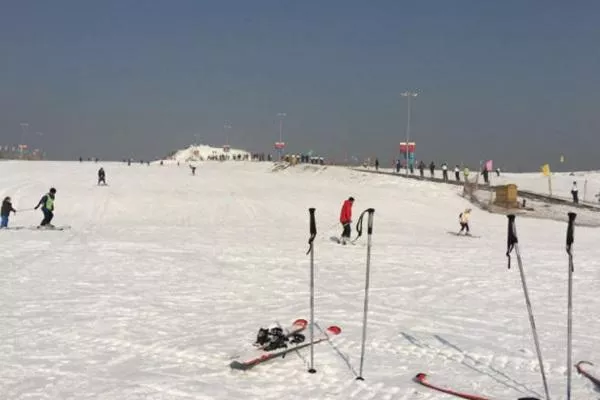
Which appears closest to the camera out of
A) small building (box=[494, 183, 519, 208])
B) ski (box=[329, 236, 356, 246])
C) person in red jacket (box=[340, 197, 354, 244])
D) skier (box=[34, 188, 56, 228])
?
person in red jacket (box=[340, 197, 354, 244])

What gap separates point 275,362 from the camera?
787 cm

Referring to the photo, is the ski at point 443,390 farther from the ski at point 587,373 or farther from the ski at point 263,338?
the ski at point 263,338

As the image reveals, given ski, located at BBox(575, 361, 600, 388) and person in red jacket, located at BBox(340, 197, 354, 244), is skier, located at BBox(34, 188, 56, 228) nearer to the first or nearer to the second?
person in red jacket, located at BBox(340, 197, 354, 244)

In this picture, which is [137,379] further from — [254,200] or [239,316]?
[254,200]

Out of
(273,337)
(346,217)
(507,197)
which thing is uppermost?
(507,197)

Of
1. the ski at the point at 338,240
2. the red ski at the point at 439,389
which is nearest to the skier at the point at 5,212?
the ski at the point at 338,240

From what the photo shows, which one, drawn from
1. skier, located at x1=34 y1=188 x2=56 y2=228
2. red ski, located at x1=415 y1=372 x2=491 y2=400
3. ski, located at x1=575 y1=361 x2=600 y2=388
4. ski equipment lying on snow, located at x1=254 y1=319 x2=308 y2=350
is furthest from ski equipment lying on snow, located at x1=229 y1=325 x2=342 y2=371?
skier, located at x1=34 y1=188 x2=56 y2=228

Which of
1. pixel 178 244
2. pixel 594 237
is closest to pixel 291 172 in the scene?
pixel 594 237

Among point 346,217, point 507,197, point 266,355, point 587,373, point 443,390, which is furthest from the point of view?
point 507,197

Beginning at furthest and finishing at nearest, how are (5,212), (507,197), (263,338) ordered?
1. (507,197)
2. (5,212)
3. (263,338)

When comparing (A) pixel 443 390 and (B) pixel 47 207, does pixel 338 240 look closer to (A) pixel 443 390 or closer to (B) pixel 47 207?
(B) pixel 47 207

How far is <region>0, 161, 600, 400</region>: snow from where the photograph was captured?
7.16 metres

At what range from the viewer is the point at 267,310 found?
1079cm

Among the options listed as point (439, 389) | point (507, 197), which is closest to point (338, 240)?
point (439, 389)
